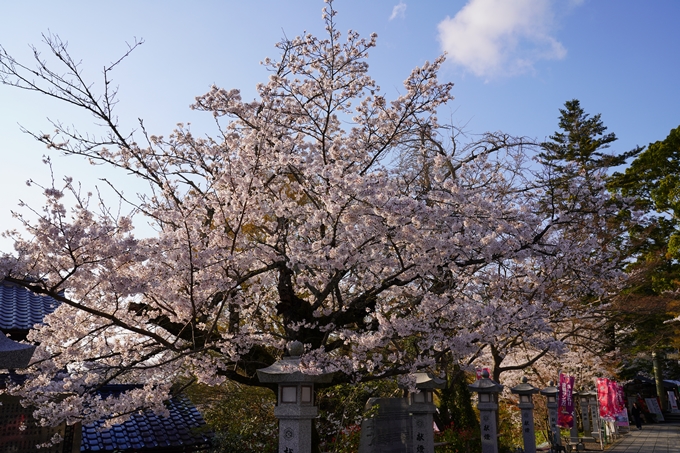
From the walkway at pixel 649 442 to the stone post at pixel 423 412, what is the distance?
1094 cm

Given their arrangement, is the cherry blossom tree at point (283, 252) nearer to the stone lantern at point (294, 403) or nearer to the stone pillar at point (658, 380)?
the stone lantern at point (294, 403)

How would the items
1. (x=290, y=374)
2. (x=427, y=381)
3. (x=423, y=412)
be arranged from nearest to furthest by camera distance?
1. (x=290, y=374)
2. (x=427, y=381)
3. (x=423, y=412)

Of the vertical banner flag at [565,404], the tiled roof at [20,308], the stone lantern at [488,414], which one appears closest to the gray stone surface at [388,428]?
the stone lantern at [488,414]

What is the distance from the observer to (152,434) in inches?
380

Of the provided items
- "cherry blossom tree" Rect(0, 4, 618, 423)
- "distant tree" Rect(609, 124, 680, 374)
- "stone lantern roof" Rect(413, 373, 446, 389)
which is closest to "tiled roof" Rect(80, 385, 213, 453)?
"cherry blossom tree" Rect(0, 4, 618, 423)

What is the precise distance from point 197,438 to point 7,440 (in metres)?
3.39

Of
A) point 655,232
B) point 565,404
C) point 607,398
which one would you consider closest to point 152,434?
point 565,404

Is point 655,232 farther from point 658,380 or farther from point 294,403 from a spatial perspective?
point 294,403

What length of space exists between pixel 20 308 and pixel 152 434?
4179 mm

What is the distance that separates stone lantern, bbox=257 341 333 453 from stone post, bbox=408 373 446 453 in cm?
368

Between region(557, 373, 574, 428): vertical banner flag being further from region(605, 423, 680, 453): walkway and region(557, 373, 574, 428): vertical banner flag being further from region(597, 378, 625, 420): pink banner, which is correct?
region(597, 378, 625, 420): pink banner

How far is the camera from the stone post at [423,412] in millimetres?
9102

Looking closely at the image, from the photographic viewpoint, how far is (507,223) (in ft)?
25.0

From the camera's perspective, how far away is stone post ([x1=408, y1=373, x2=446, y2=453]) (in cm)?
910
